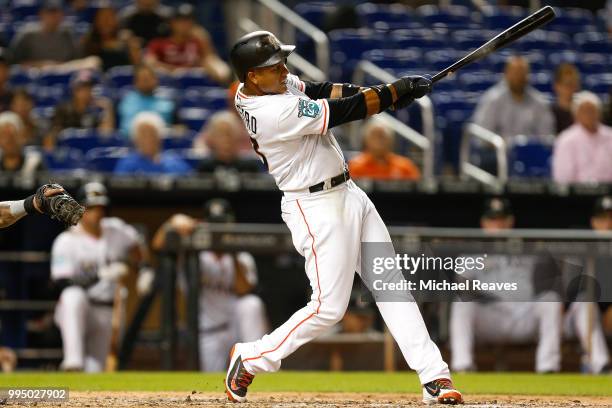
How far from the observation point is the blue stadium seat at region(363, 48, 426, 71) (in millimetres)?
11250

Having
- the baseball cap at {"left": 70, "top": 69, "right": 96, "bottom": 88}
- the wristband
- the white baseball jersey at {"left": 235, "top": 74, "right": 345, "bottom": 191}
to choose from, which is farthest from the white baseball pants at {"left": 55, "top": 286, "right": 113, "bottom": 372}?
the white baseball jersey at {"left": 235, "top": 74, "right": 345, "bottom": 191}

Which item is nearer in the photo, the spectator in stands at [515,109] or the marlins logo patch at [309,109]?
the marlins logo patch at [309,109]

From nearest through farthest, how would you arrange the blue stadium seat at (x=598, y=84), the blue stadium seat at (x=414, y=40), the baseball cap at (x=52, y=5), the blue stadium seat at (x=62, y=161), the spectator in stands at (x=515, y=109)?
the blue stadium seat at (x=62, y=161), the spectator in stands at (x=515, y=109), the baseball cap at (x=52, y=5), the blue stadium seat at (x=598, y=84), the blue stadium seat at (x=414, y=40)

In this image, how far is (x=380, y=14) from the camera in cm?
1248

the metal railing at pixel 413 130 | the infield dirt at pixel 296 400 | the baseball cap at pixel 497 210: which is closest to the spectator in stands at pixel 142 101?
the metal railing at pixel 413 130

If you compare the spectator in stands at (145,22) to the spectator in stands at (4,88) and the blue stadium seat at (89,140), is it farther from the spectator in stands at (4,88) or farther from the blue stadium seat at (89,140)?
the blue stadium seat at (89,140)

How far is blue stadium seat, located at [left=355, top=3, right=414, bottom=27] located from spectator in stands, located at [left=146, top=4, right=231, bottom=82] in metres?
1.66

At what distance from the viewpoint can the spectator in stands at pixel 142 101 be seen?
1035 centimetres

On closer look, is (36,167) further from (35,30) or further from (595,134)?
(595,134)

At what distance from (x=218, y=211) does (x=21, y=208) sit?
3.11 m

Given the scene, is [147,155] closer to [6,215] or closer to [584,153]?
[584,153]

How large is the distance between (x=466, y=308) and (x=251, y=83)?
328 cm

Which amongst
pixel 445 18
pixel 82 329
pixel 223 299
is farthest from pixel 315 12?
pixel 82 329

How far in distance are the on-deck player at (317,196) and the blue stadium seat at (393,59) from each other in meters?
5.88
